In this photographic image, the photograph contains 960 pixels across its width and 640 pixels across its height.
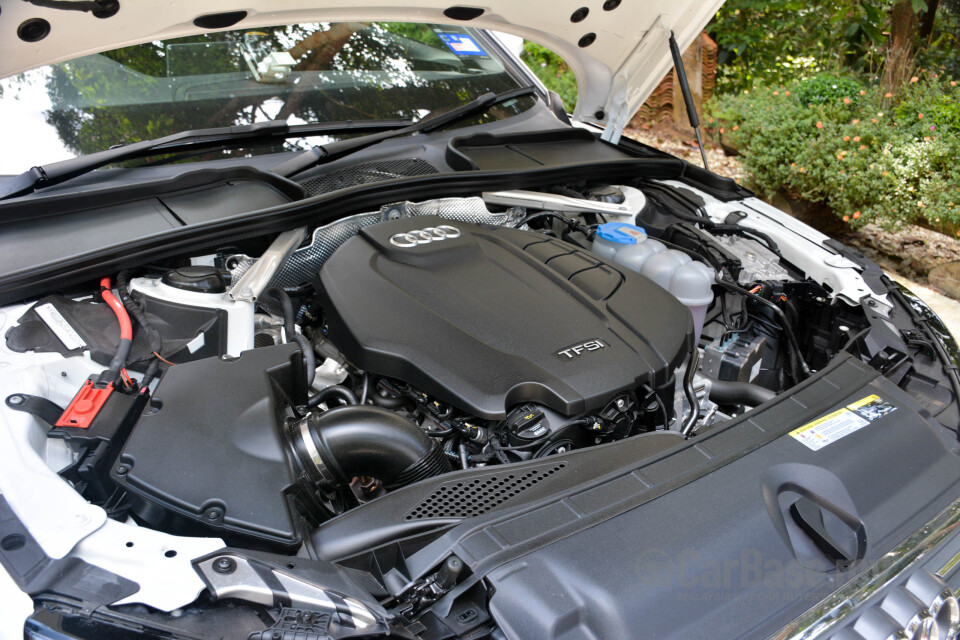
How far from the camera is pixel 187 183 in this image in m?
1.86

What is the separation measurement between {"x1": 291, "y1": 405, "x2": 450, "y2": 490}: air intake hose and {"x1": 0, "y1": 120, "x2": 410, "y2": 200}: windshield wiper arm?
0.97 m

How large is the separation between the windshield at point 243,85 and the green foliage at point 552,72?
498 cm

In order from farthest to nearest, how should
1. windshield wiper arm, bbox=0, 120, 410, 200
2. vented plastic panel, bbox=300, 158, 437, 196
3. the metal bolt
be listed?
vented plastic panel, bbox=300, 158, 437, 196 < windshield wiper arm, bbox=0, 120, 410, 200 < the metal bolt

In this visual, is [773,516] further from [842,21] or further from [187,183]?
[842,21]

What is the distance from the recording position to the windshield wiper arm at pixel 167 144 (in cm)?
176

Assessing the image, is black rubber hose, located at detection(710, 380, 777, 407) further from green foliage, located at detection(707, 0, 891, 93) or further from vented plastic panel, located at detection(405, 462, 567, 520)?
green foliage, located at detection(707, 0, 891, 93)

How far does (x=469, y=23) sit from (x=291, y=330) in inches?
44.9

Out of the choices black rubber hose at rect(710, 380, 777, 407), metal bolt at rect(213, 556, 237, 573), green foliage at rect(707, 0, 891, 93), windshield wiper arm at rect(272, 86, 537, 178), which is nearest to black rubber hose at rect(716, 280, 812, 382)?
black rubber hose at rect(710, 380, 777, 407)

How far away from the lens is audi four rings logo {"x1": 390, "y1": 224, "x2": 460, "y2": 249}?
5.89ft

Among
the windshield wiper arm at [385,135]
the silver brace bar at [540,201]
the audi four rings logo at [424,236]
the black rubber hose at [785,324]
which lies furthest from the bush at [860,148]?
the audi four rings logo at [424,236]

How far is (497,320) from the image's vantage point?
1.57m

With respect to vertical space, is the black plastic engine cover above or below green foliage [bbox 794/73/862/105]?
below

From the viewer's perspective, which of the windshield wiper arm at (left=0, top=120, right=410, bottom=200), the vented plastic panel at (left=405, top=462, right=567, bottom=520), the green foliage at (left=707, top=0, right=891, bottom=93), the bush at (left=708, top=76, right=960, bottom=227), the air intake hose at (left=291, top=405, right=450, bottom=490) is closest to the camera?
the vented plastic panel at (left=405, top=462, right=567, bottom=520)

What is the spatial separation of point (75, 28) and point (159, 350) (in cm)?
83
